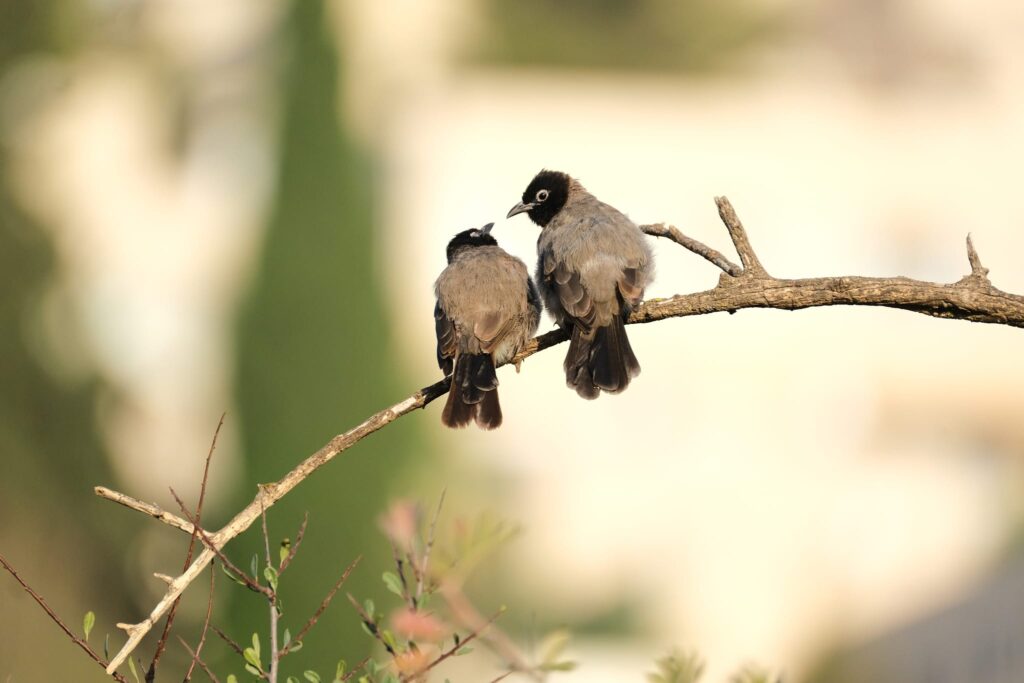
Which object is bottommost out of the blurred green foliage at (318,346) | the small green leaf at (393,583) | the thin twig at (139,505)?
the small green leaf at (393,583)

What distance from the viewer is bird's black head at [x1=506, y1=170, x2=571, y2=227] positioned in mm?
5211

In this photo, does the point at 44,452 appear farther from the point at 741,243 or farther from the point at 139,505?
the point at 139,505

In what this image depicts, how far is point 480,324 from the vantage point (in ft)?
14.4

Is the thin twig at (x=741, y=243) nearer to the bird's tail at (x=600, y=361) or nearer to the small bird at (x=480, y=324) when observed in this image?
the bird's tail at (x=600, y=361)

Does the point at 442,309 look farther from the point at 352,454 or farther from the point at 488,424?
the point at 352,454

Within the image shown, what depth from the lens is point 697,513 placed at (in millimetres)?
14141

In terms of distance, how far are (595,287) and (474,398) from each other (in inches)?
21.2

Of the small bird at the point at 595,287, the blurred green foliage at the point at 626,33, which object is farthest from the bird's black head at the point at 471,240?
the blurred green foliage at the point at 626,33

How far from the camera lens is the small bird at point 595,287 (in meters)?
4.07

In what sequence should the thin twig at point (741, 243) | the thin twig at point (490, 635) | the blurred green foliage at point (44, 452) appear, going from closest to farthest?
the thin twig at point (490, 635) → the thin twig at point (741, 243) → the blurred green foliage at point (44, 452)

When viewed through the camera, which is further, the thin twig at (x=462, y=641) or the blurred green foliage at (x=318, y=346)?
the blurred green foliage at (x=318, y=346)

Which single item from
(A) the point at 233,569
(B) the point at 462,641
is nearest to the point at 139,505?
(A) the point at 233,569

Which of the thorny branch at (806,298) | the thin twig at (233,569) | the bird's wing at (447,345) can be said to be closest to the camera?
the thin twig at (233,569)

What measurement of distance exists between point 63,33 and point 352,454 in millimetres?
4005
